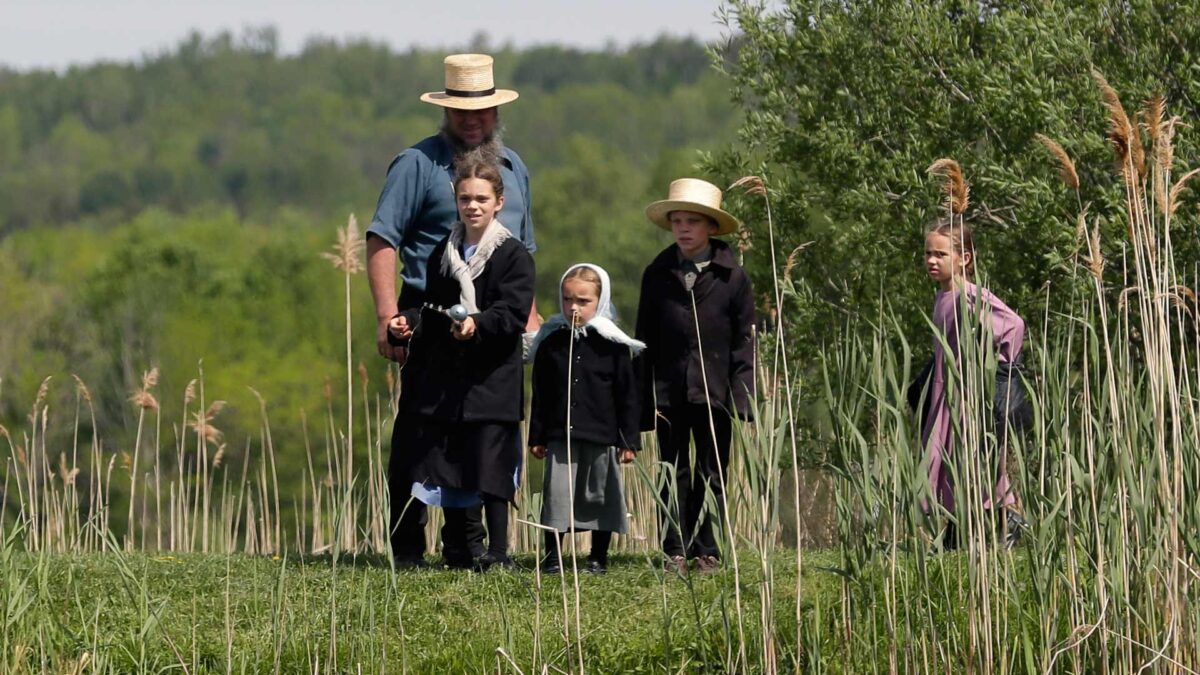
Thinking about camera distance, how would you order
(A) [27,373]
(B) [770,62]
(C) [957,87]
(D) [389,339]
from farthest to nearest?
(A) [27,373] → (B) [770,62] → (C) [957,87] → (D) [389,339]

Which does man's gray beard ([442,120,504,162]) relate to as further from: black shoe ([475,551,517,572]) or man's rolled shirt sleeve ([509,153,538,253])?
black shoe ([475,551,517,572])

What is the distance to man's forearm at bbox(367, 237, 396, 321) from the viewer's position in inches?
285

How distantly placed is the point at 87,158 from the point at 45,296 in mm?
82895

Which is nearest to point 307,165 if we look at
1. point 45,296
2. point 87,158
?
point 87,158

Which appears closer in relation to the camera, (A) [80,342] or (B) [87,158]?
(A) [80,342]

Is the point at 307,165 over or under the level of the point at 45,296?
over

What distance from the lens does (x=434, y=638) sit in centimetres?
583

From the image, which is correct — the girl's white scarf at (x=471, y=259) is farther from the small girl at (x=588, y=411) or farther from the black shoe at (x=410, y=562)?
the black shoe at (x=410, y=562)

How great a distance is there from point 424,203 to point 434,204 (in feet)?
0.15

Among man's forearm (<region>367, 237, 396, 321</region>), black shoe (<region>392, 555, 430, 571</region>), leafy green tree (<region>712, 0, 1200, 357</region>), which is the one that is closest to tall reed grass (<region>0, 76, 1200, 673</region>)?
black shoe (<region>392, 555, 430, 571</region>)

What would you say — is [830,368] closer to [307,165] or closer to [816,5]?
[816,5]

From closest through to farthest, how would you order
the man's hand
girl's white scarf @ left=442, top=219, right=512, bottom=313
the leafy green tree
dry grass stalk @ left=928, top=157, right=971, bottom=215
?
dry grass stalk @ left=928, top=157, right=971, bottom=215 < girl's white scarf @ left=442, top=219, right=512, bottom=313 < the man's hand < the leafy green tree

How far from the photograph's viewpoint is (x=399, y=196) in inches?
287

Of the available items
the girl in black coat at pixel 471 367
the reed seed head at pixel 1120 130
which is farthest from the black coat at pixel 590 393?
the reed seed head at pixel 1120 130
